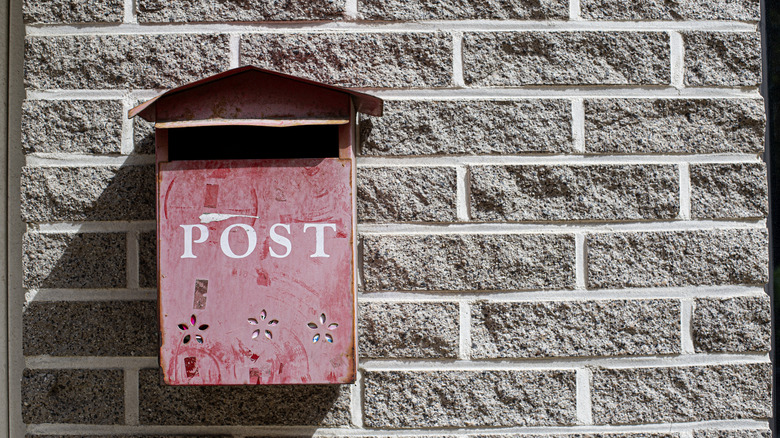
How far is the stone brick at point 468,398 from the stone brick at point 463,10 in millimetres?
730

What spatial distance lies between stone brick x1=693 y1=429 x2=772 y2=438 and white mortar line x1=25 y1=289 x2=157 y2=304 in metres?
1.15

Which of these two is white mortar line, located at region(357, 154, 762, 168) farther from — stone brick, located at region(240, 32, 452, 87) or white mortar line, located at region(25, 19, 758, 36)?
white mortar line, located at region(25, 19, 758, 36)

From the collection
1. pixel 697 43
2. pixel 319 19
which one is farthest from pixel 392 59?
pixel 697 43

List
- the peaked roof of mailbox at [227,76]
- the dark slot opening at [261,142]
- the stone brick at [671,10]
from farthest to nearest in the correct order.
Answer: the stone brick at [671,10]
the dark slot opening at [261,142]
the peaked roof of mailbox at [227,76]

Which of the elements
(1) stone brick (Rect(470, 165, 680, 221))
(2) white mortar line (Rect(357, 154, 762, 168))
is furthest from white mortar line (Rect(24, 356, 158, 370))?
(1) stone brick (Rect(470, 165, 680, 221))

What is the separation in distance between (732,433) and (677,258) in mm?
378

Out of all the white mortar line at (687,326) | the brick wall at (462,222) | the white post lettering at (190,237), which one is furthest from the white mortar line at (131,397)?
the white mortar line at (687,326)

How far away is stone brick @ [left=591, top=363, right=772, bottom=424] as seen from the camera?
43.1 inches

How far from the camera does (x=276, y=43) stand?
1099 millimetres

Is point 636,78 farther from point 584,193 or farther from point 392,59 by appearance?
point 392,59

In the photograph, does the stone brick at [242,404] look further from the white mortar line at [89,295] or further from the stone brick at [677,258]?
the stone brick at [677,258]

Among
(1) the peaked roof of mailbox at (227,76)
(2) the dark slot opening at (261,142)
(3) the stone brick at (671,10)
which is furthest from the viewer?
(3) the stone brick at (671,10)

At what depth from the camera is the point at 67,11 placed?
3.62ft

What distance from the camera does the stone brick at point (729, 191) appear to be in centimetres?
110
